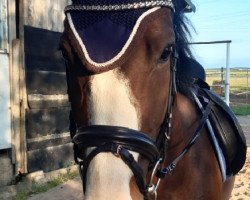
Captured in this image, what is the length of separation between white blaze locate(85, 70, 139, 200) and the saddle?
3.41ft

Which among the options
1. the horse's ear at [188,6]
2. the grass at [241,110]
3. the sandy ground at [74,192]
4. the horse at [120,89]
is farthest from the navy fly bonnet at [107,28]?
the grass at [241,110]

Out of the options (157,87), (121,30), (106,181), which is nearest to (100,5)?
(121,30)

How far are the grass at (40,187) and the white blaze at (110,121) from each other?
4.33 meters

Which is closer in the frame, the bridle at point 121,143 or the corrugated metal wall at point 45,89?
the bridle at point 121,143

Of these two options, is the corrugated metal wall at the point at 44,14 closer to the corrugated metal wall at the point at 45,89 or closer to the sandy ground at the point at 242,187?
the corrugated metal wall at the point at 45,89

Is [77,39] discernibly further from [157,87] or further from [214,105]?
[214,105]

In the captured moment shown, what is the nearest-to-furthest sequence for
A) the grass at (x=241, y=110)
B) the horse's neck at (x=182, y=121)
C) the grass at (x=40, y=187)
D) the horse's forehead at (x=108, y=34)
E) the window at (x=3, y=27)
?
the horse's forehead at (x=108, y=34) → the horse's neck at (x=182, y=121) → the window at (x=3, y=27) → the grass at (x=40, y=187) → the grass at (x=241, y=110)

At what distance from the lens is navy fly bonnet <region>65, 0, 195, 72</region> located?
156 cm

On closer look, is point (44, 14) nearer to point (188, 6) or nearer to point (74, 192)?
point (74, 192)

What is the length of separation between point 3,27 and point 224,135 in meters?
3.76

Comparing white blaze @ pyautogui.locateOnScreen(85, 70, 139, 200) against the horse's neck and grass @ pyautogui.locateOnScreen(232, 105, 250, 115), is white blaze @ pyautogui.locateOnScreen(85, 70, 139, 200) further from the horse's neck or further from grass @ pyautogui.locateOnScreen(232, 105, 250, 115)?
grass @ pyautogui.locateOnScreen(232, 105, 250, 115)

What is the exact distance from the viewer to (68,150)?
6562 mm

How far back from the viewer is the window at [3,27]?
5207 mm

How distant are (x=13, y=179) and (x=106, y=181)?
14.7 feet
